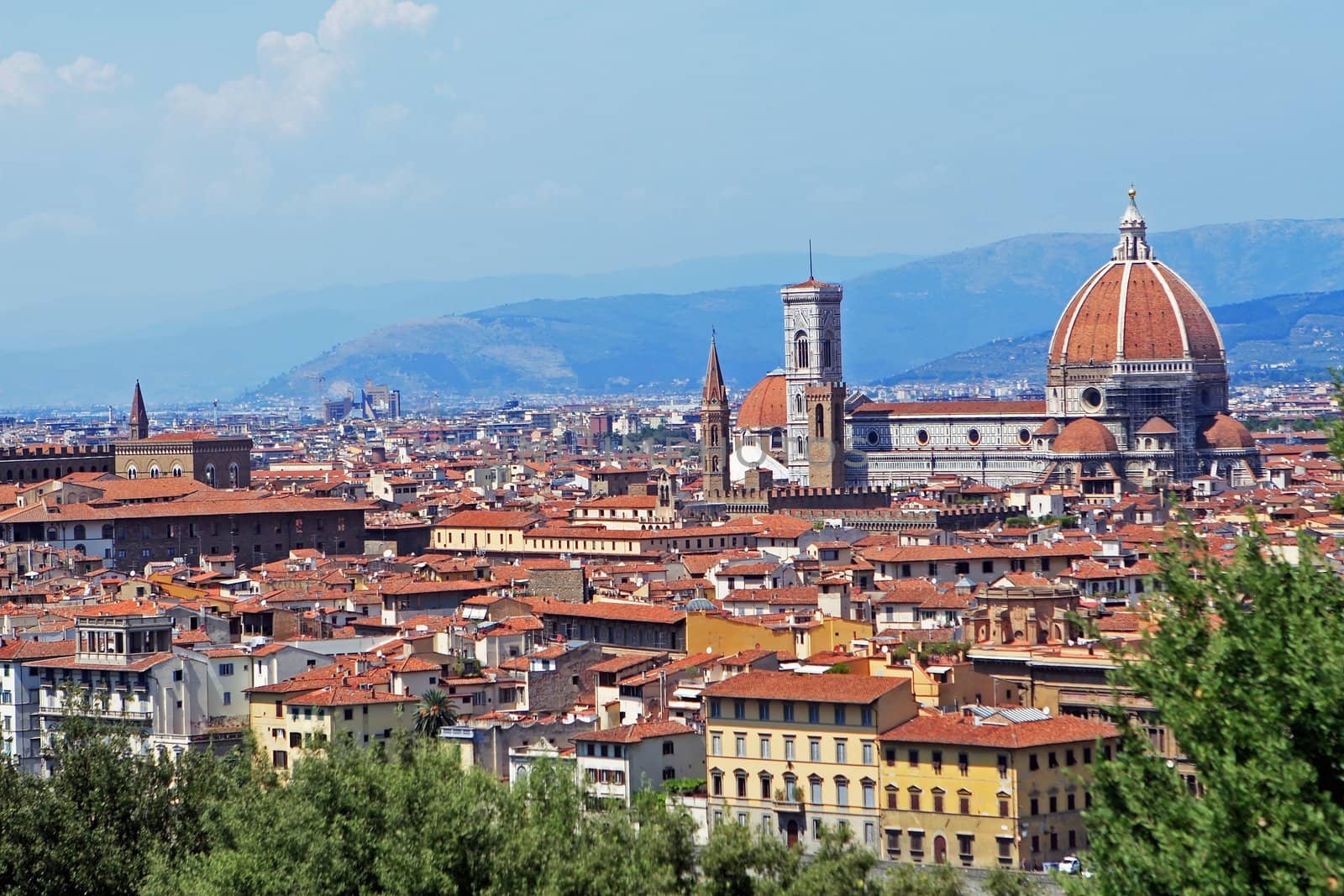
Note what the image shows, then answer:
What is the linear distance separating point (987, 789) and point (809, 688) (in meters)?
3.27

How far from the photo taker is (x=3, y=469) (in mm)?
97500

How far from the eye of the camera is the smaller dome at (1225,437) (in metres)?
110

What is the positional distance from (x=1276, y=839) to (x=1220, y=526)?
172ft

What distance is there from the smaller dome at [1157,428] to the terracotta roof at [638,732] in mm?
74210

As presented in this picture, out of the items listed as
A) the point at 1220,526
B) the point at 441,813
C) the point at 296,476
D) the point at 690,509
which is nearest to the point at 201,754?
the point at 441,813

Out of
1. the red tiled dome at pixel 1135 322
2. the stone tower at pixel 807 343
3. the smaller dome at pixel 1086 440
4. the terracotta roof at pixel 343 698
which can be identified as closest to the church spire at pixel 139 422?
the stone tower at pixel 807 343

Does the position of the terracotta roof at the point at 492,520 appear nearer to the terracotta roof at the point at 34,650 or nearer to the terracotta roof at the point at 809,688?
the terracotta roof at the point at 34,650

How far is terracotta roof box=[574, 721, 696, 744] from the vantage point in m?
36.0

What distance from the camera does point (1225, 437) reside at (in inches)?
4353

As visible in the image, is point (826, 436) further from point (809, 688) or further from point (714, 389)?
point (809, 688)

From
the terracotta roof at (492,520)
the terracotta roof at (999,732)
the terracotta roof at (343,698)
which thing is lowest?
the terracotta roof at (999,732)

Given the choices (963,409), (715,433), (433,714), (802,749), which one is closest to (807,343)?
(963,409)

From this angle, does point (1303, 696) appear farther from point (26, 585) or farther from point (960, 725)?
point (26, 585)

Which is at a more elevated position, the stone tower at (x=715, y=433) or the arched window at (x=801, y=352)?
the arched window at (x=801, y=352)
